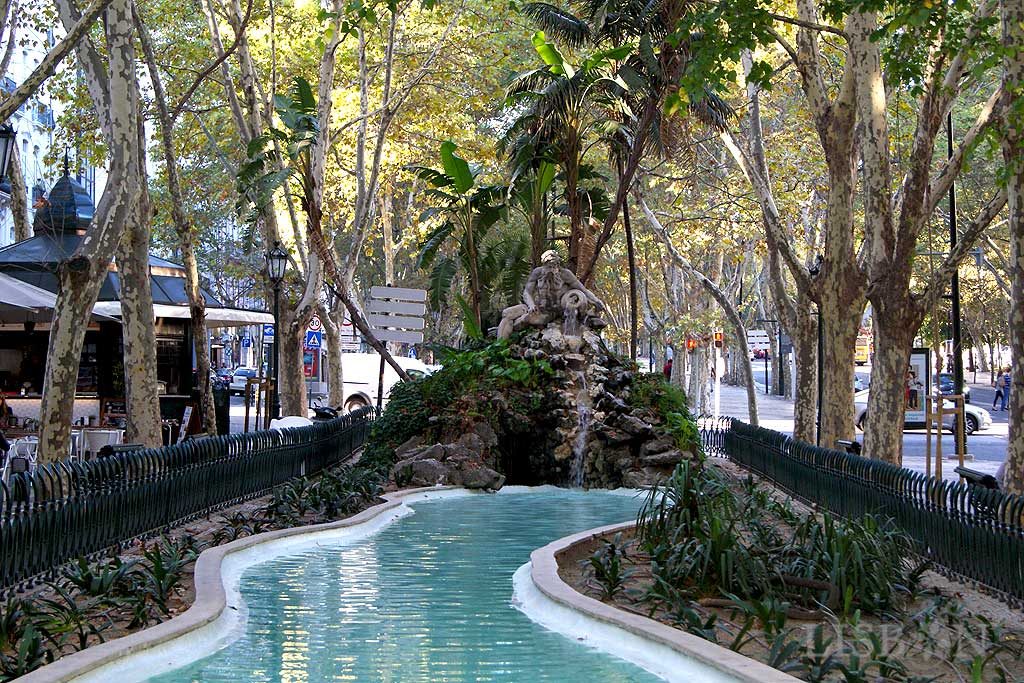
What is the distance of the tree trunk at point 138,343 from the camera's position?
15922 millimetres

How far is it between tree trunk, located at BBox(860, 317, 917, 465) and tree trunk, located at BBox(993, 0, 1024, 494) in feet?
12.9

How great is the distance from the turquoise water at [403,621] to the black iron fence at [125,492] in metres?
1.42

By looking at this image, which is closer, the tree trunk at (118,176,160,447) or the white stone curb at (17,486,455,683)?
the white stone curb at (17,486,455,683)

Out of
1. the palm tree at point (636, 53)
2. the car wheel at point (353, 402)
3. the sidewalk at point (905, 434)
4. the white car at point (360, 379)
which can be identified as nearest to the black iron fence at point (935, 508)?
the sidewalk at point (905, 434)

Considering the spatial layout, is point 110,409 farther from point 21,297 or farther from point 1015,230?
point 1015,230

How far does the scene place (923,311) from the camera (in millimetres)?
15672

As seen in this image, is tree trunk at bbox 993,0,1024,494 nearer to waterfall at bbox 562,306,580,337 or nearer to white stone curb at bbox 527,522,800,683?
white stone curb at bbox 527,522,800,683

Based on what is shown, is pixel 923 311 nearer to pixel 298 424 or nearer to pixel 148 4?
pixel 298 424

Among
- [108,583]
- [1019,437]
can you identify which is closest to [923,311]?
[1019,437]

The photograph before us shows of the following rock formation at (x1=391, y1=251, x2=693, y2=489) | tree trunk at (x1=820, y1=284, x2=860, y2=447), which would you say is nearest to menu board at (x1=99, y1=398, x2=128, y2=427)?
rock formation at (x1=391, y1=251, x2=693, y2=489)

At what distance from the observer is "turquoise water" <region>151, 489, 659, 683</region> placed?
747cm

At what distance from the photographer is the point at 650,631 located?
7.76m

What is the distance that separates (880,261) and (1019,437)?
4.82m

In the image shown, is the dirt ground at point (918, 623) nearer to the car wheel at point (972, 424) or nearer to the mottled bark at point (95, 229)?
the mottled bark at point (95, 229)
